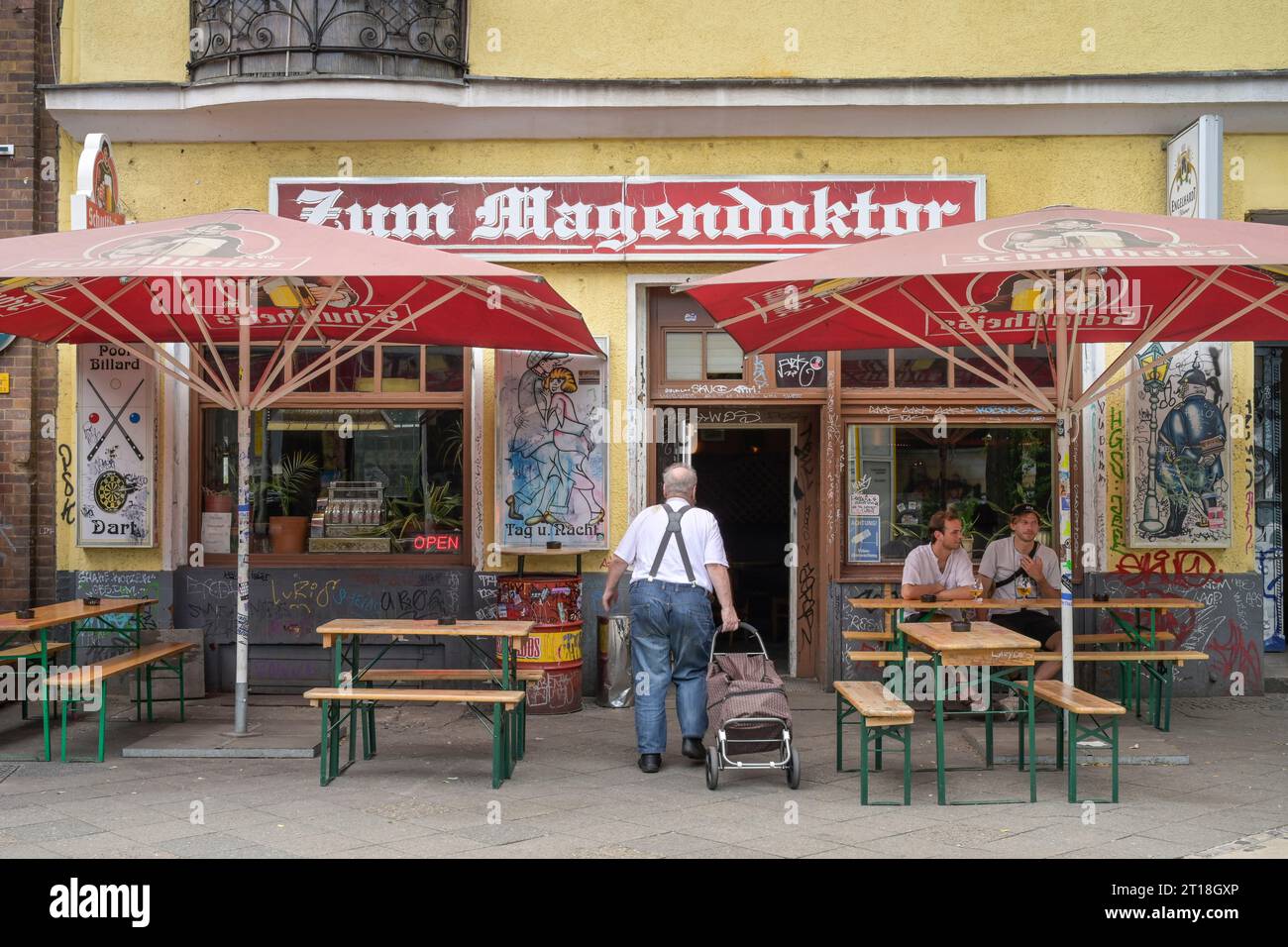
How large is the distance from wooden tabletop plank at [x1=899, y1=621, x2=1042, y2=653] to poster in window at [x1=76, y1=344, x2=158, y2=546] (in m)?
6.08

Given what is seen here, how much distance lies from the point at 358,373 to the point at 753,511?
4.13 m

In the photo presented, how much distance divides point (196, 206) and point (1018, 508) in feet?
22.7

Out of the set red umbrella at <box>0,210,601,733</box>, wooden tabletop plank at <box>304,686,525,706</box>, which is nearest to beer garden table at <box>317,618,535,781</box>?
wooden tabletop plank at <box>304,686,525,706</box>

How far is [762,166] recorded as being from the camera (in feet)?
34.7

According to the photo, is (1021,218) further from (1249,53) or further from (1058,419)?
(1249,53)

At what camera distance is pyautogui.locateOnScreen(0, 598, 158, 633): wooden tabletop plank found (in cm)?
801

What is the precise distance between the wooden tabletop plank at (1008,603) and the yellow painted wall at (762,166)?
5.19 ft

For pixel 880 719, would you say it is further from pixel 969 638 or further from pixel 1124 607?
pixel 1124 607

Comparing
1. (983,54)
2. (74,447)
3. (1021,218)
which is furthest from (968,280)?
(74,447)

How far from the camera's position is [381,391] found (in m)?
10.7

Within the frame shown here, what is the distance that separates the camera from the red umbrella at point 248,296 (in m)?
7.12

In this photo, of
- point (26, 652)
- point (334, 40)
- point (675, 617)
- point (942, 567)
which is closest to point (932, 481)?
point (942, 567)

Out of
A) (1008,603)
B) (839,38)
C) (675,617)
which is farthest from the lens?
(839,38)

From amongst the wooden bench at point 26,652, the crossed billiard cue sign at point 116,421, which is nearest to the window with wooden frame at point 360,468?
the crossed billiard cue sign at point 116,421
